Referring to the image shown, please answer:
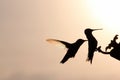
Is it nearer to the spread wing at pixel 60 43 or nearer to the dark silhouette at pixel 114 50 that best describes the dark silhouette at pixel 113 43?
the dark silhouette at pixel 114 50

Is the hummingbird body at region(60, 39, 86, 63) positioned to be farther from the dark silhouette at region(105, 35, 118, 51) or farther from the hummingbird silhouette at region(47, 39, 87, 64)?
the dark silhouette at region(105, 35, 118, 51)

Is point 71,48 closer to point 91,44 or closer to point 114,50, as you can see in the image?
point 91,44

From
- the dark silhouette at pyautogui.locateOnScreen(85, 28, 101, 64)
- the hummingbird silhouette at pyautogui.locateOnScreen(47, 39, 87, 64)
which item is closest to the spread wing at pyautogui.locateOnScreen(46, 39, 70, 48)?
the hummingbird silhouette at pyautogui.locateOnScreen(47, 39, 87, 64)

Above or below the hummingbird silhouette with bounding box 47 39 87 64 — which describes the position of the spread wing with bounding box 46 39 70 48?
above

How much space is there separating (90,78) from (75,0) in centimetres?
40

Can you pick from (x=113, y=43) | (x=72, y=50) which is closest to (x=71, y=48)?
(x=72, y=50)

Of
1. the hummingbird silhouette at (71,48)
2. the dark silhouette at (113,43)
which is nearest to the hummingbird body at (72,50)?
the hummingbird silhouette at (71,48)

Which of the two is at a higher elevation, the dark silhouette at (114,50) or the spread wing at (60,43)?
the spread wing at (60,43)

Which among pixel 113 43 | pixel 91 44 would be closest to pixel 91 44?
pixel 91 44

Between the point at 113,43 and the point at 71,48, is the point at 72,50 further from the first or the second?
the point at 113,43

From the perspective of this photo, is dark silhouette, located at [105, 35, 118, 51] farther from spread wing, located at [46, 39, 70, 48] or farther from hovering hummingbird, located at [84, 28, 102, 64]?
spread wing, located at [46, 39, 70, 48]

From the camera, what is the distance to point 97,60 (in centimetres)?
143

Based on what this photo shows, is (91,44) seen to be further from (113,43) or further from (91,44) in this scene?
(113,43)

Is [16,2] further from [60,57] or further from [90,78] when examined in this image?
[90,78]
